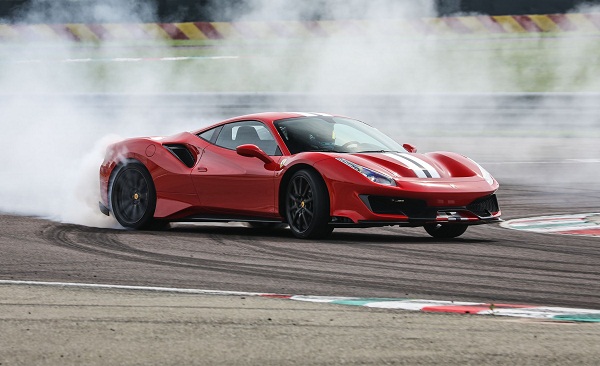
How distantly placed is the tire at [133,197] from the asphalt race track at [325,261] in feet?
0.80

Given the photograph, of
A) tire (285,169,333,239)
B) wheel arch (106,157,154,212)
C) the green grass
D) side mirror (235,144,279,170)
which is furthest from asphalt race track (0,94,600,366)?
the green grass

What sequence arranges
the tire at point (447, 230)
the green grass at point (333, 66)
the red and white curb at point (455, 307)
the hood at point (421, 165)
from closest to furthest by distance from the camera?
the red and white curb at point (455, 307) → the hood at point (421, 165) → the tire at point (447, 230) → the green grass at point (333, 66)

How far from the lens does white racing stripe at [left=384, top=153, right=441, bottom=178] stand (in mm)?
9609

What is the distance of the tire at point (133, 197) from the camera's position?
35.2 ft

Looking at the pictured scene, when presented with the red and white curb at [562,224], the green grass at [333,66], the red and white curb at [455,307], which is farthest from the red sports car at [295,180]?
the green grass at [333,66]

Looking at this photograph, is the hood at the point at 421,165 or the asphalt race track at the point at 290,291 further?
the hood at the point at 421,165

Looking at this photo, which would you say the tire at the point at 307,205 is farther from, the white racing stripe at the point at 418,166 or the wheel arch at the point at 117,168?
the wheel arch at the point at 117,168

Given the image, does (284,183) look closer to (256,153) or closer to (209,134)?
(256,153)

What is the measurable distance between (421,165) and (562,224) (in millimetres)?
1836

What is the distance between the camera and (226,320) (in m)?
5.93

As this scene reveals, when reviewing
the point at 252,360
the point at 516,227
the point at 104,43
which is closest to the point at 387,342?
the point at 252,360

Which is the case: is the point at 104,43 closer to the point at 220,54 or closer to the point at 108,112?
the point at 108,112

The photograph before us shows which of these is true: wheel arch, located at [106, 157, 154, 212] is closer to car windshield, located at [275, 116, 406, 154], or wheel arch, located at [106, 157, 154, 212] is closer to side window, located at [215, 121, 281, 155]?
side window, located at [215, 121, 281, 155]

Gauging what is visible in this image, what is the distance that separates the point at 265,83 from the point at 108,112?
16.5 ft
